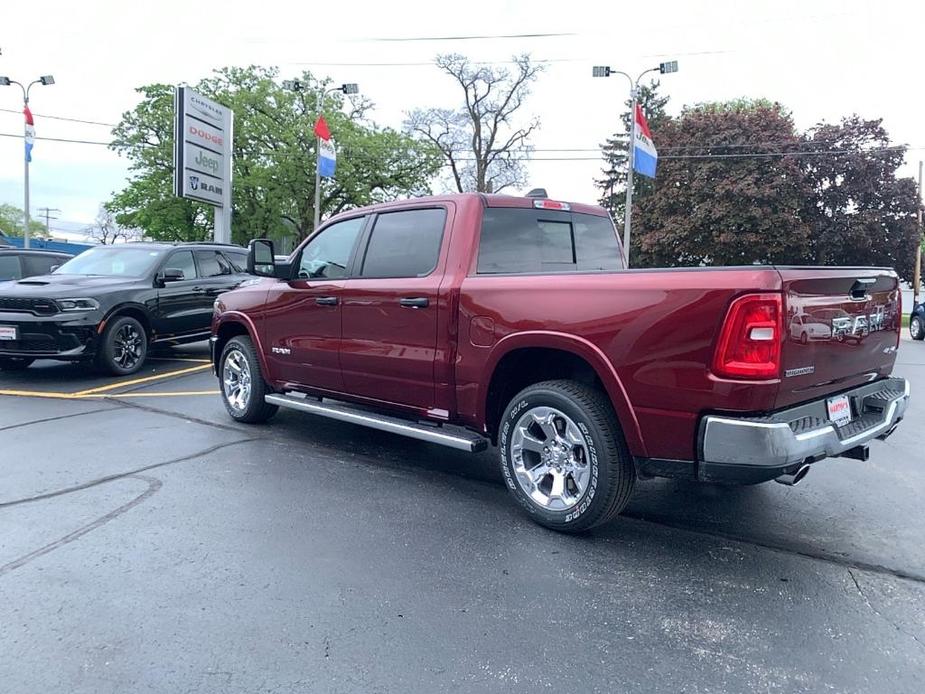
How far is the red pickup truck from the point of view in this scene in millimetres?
3037

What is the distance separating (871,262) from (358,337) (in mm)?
38576

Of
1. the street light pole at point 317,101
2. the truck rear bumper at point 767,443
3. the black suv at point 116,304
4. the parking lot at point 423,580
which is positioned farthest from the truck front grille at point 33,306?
the street light pole at point 317,101

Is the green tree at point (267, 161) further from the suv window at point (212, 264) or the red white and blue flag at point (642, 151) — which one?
the suv window at point (212, 264)

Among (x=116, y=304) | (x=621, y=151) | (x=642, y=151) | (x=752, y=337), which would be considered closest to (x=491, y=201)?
(x=752, y=337)

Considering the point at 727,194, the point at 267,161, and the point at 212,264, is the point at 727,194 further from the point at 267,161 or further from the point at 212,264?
the point at 212,264

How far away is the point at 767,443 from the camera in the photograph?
9.67ft

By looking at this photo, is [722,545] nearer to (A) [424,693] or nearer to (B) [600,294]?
(B) [600,294]

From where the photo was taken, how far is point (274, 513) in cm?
398

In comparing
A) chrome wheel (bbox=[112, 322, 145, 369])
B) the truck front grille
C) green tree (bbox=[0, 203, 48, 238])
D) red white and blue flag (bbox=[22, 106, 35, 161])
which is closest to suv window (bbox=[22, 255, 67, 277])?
the truck front grille

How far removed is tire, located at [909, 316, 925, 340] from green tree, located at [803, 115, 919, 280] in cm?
1692

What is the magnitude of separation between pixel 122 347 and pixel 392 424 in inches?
222

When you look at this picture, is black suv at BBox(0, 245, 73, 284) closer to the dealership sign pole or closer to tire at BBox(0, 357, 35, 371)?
tire at BBox(0, 357, 35, 371)

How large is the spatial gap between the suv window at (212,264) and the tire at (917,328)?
18586 millimetres

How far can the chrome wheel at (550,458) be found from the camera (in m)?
3.65
